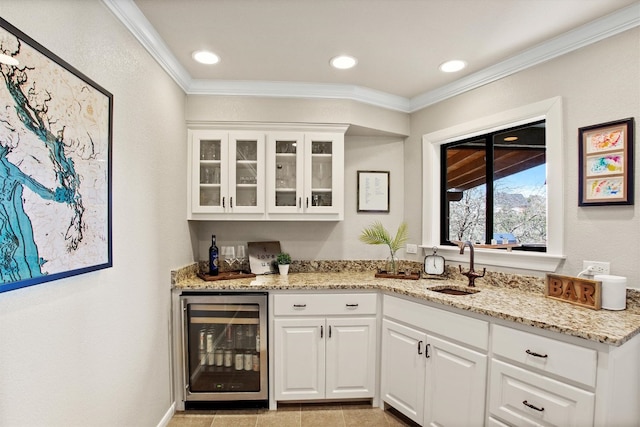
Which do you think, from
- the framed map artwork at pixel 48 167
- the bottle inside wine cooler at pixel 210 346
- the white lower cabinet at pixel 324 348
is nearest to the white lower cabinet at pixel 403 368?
the white lower cabinet at pixel 324 348

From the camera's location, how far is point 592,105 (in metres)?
1.80

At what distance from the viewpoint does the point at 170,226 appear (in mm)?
2225

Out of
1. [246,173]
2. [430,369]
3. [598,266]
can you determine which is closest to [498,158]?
[598,266]

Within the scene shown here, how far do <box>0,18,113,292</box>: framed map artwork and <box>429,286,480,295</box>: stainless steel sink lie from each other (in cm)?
203

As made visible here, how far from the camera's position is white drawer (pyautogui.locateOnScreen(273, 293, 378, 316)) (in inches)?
90.6

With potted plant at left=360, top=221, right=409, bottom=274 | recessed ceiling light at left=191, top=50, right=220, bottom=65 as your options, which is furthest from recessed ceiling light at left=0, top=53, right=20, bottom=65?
potted plant at left=360, top=221, right=409, bottom=274

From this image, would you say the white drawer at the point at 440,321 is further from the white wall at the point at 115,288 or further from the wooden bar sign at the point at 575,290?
the white wall at the point at 115,288

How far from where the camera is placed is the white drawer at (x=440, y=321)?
1.72 metres

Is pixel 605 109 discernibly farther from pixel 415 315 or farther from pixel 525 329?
pixel 415 315

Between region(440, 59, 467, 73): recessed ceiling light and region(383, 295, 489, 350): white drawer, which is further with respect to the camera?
region(440, 59, 467, 73): recessed ceiling light

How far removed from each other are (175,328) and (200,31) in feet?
6.59

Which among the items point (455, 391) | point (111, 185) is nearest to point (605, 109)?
point (455, 391)

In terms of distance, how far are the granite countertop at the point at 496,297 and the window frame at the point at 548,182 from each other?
0.55ft

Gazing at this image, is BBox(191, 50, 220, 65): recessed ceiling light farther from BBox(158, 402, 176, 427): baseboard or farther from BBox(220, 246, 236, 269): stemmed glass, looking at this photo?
BBox(158, 402, 176, 427): baseboard
